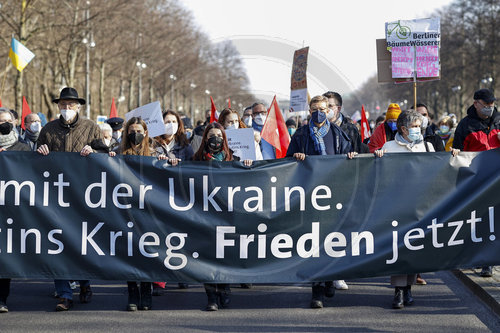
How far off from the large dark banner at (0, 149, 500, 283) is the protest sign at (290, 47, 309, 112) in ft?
23.0

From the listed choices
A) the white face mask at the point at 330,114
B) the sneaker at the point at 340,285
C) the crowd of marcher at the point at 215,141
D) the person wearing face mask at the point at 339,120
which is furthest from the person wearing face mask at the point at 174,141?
the sneaker at the point at 340,285

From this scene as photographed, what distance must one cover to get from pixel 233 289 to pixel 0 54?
30569mm

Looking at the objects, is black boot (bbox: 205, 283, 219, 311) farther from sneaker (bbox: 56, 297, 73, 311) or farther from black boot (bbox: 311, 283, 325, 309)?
sneaker (bbox: 56, 297, 73, 311)

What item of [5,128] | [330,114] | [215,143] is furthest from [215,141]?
[5,128]

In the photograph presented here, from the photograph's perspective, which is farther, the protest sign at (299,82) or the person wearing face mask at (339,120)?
the protest sign at (299,82)

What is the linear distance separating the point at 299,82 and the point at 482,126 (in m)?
6.68

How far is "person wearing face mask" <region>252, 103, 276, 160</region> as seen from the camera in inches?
424

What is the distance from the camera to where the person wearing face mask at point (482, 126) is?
27.7ft

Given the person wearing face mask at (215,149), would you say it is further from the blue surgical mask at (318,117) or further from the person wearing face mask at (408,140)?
the person wearing face mask at (408,140)

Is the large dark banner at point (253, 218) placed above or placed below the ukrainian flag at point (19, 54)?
below

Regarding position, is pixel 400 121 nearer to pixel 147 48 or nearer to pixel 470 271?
pixel 470 271

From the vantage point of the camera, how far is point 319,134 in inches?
310

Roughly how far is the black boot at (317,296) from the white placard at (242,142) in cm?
203

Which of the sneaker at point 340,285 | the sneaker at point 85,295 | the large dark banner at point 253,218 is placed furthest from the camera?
the sneaker at point 340,285
